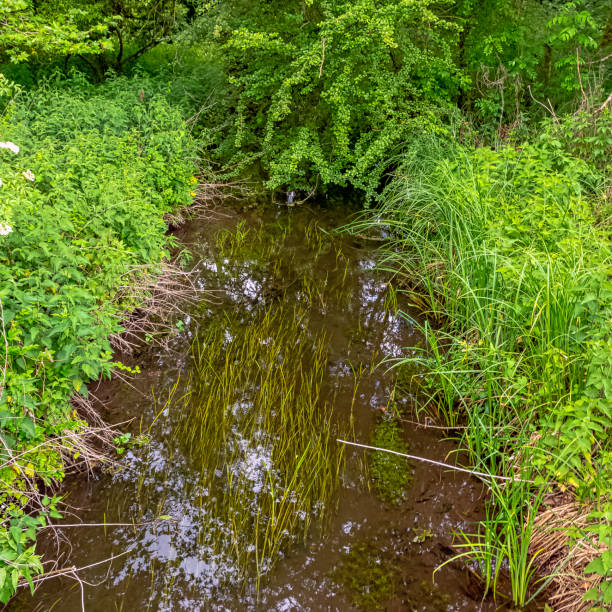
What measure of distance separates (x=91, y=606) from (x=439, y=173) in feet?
15.0

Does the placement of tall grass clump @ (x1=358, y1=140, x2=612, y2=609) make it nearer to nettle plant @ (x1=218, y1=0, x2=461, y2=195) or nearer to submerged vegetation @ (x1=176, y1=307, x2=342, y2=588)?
submerged vegetation @ (x1=176, y1=307, x2=342, y2=588)

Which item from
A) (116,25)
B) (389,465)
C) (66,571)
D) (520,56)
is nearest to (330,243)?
(389,465)

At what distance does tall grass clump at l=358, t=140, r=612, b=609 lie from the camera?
2.25 meters

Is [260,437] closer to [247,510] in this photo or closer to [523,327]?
[247,510]

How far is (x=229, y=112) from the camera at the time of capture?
707 centimetres

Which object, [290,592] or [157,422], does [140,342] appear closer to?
[157,422]

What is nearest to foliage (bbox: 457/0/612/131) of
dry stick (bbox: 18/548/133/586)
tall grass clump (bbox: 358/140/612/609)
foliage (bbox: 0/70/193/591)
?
tall grass clump (bbox: 358/140/612/609)

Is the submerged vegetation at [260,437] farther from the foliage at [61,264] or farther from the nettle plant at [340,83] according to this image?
the nettle plant at [340,83]

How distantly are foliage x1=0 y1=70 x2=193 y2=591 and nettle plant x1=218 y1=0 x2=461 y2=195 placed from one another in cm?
164

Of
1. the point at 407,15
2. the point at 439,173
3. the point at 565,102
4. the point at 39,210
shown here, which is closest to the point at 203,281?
the point at 39,210

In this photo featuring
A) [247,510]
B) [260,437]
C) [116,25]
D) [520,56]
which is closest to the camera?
[247,510]

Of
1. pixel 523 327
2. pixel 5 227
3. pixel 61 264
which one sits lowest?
pixel 523 327

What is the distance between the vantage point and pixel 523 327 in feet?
9.77

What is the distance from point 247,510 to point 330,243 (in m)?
3.53
